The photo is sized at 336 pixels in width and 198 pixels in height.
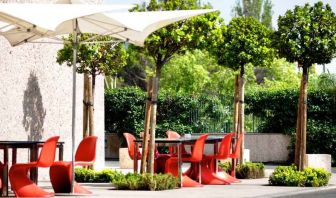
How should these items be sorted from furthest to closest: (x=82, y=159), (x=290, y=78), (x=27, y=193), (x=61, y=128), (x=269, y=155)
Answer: (x=290, y=78) → (x=269, y=155) → (x=61, y=128) → (x=82, y=159) → (x=27, y=193)

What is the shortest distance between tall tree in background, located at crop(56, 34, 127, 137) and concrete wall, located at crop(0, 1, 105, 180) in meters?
0.46

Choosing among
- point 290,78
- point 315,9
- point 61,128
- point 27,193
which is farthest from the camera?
point 290,78

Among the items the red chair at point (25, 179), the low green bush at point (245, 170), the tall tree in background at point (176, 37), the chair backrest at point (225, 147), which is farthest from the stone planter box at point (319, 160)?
the red chair at point (25, 179)

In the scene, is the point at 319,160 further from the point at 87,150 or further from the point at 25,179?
the point at 25,179

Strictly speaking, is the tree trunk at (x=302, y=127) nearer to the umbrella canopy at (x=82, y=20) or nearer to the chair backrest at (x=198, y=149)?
the chair backrest at (x=198, y=149)

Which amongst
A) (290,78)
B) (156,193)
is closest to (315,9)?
(156,193)

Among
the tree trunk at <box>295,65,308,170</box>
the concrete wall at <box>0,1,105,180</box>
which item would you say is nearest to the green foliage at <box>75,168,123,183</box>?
the concrete wall at <box>0,1,105,180</box>

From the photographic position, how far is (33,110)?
68.8 ft

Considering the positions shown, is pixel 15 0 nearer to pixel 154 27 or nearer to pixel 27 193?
pixel 154 27

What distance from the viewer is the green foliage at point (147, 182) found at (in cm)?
1829

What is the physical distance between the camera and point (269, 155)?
3300 cm

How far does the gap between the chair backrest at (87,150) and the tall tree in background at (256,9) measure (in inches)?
2656

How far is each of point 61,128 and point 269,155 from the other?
12330mm

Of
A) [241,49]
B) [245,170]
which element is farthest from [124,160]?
[241,49]
